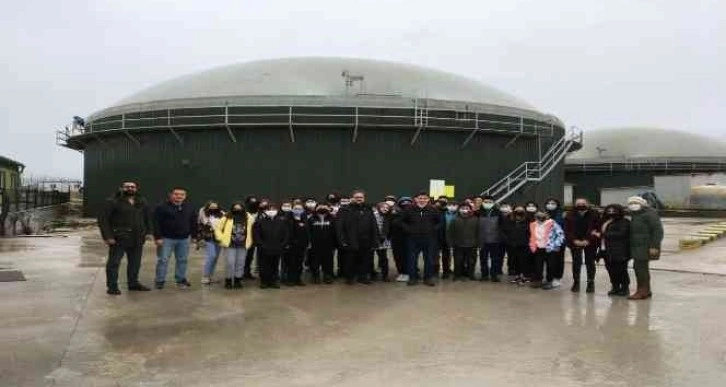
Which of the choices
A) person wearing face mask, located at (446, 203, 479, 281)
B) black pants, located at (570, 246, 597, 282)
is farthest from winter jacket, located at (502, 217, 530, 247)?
black pants, located at (570, 246, 597, 282)

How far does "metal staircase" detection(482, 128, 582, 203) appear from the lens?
1018 inches

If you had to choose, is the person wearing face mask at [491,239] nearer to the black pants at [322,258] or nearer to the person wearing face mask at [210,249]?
the black pants at [322,258]

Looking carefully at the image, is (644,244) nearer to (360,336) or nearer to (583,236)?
(583,236)

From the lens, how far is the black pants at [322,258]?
39.5 ft

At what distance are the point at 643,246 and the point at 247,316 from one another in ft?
18.7

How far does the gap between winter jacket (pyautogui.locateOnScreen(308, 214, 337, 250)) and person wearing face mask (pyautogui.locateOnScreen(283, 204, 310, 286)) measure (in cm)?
21

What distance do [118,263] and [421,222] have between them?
4843mm

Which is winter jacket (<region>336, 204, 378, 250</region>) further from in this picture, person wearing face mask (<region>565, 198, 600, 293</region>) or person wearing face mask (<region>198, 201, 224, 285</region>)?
person wearing face mask (<region>565, 198, 600, 293</region>)

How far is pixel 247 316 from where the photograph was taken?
8625 mm

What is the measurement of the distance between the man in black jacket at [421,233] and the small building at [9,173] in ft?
108

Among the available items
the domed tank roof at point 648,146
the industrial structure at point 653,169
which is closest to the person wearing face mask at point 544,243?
the industrial structure at point 653,169

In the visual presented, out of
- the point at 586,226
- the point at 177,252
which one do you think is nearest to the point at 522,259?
the point at 586,226

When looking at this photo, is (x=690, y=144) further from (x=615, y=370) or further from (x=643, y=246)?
(x=615, y=370)

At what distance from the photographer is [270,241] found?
1125 centimetres
